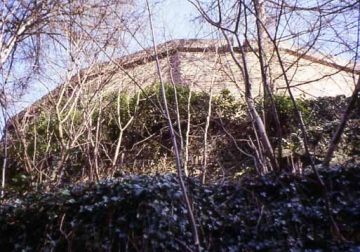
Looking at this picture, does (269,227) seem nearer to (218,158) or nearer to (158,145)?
(218,158)

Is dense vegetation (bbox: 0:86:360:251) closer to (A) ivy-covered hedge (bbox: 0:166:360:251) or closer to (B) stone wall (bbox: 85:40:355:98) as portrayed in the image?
(A) ivy-covered hedge (bbox: 0:166:360:251)

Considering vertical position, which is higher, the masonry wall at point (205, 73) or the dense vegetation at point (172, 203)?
the masonry wall at point (205, 73)

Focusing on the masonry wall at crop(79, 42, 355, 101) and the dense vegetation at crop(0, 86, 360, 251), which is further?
the masonry wall at crop(79, 42, 355, 101)

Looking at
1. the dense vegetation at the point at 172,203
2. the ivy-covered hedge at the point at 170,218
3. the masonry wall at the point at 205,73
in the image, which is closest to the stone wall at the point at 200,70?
the masonry wall at the point at 205,73

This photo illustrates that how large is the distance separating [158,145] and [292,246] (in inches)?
150

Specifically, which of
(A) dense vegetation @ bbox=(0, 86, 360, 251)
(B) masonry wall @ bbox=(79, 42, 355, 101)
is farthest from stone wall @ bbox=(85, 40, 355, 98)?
(A) dense vegetation @ bbox=(0, 86, 360, 251)

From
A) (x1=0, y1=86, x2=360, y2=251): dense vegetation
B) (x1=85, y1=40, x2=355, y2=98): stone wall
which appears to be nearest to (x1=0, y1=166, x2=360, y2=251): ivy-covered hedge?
(x1=0, y1=86, x2=360, y2=251): dense vegetation

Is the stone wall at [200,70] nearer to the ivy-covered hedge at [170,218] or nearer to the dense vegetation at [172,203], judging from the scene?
the dense vegetation at [172,203]

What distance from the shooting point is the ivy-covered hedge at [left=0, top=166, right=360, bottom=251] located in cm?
430

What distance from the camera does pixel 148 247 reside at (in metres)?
4.23

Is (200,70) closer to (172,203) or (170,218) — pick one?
(172,203)

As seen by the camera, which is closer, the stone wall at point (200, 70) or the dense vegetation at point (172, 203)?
the dense vegetation at point (172, 203)

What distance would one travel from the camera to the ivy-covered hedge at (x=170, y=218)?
430 cm

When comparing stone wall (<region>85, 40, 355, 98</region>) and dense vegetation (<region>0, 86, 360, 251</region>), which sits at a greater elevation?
stone wall (<region>85, 40, 355, 98</region>)
